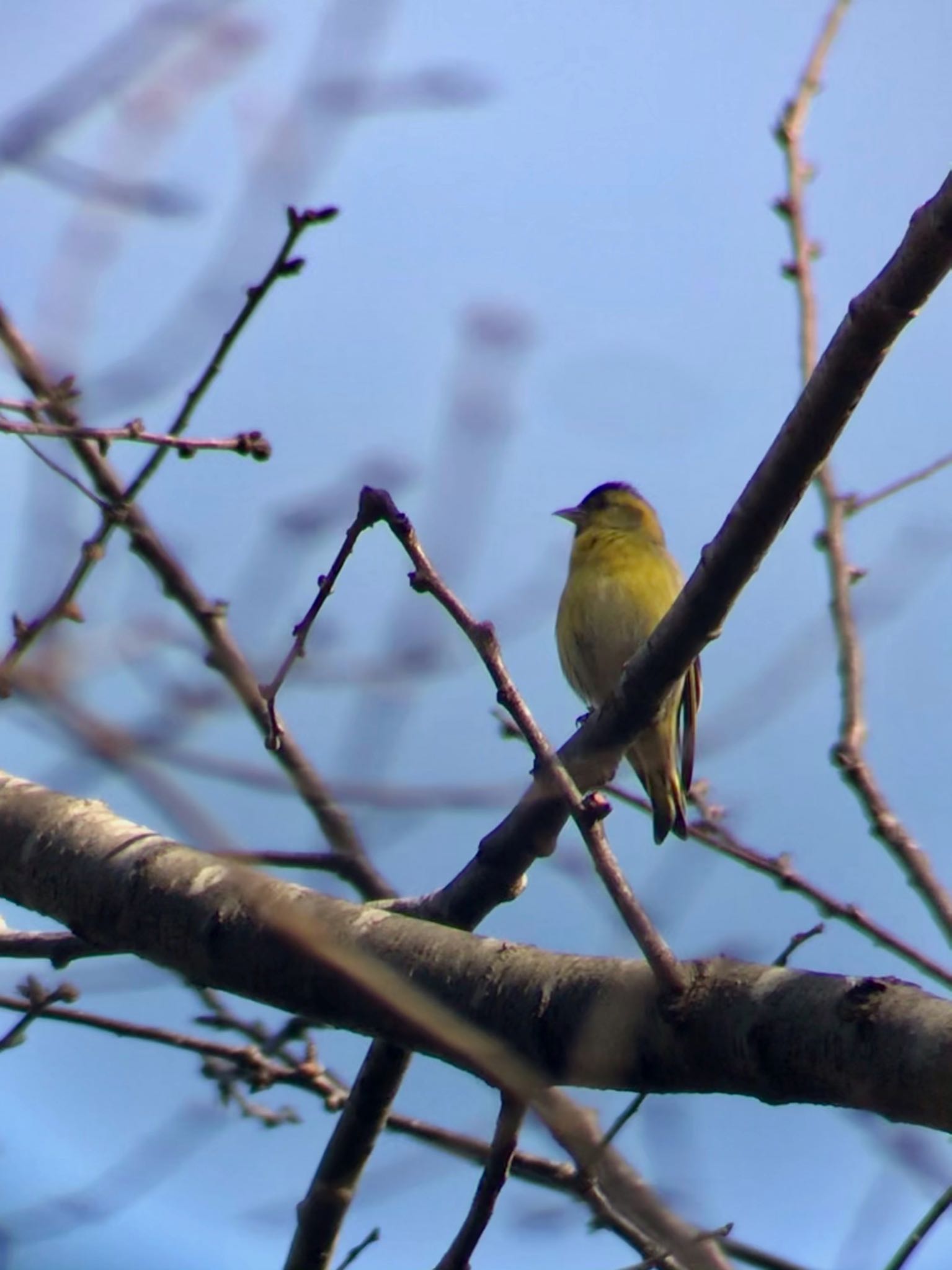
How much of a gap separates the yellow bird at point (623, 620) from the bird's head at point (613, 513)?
11 millimetres

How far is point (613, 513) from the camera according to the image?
751 cm

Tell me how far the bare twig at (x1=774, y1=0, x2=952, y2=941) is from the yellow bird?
1.79 meters

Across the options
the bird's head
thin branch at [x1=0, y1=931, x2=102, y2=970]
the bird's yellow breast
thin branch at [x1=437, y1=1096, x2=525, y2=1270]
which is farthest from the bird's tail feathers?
thin branch at [x1=437, y1=1096, x2=525, y2=1270]

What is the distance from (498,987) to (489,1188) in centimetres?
29

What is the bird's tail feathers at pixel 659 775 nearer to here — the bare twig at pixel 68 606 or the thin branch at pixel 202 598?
the thin branch at pixel 202 598

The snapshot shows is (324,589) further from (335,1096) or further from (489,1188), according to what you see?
(335,1096)

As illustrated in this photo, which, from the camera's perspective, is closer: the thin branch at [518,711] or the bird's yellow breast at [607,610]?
the thin branch at [518,711]

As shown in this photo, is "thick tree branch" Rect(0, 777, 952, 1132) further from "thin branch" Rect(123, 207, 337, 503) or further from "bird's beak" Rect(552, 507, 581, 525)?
"bird's beak" Rect(552, 507, 581, 525)

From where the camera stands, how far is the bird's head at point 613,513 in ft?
24.3

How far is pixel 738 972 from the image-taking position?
2.21m

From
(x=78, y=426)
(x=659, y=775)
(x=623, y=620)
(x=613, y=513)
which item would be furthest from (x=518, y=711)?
(x=613, y=513)

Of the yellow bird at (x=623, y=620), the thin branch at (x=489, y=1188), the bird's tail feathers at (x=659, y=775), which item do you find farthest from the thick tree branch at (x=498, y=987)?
the yellow bird at (x=623, y=620)

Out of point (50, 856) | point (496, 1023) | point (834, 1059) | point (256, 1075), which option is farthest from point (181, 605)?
point (834, 1059)

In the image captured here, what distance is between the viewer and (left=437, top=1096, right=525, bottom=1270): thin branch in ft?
7.33
